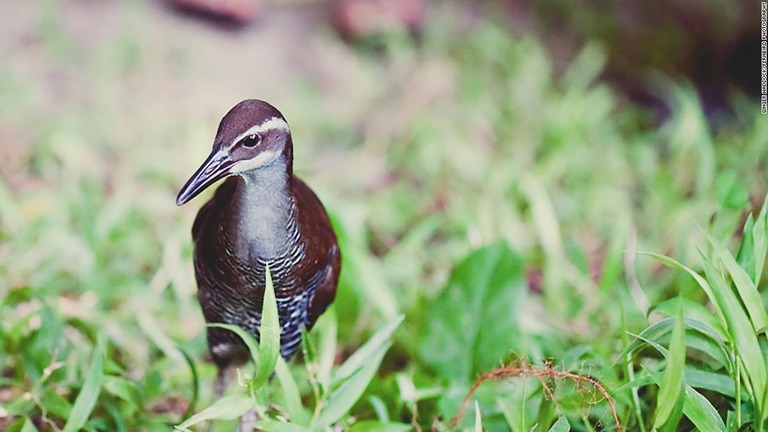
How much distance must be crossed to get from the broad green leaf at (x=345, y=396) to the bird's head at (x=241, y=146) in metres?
0.60

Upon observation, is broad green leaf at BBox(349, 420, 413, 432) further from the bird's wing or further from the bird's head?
the bird's head

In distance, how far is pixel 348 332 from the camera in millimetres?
2816

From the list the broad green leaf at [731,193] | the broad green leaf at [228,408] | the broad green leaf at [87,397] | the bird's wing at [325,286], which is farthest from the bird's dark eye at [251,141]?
the broad green leaf at [731,193]

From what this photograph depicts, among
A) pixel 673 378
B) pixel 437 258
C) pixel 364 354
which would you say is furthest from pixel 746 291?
pixel 437 258

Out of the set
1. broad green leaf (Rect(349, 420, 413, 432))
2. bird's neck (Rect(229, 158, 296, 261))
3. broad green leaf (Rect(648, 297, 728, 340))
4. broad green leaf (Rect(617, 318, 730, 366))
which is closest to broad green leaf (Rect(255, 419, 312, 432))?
broad green leaf (Rect(349, 420, 413, 432))

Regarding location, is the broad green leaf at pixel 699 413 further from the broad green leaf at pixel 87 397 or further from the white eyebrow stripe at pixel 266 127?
the broad green leaf at pixel 87 397

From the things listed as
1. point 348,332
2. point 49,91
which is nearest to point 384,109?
point 49,91

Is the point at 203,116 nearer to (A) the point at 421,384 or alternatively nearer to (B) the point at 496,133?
(B) the point at 496,133

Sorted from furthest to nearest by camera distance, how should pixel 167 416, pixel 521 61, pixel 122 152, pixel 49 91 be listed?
pixel 521 61
pixel 49 91
pixel 122 152
pixel 167 416

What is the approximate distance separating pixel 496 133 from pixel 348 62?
3.45ft

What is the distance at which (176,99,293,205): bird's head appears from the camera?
167 cm

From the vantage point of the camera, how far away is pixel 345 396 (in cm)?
202

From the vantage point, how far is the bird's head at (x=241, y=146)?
1675mm

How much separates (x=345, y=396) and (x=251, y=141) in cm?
68
